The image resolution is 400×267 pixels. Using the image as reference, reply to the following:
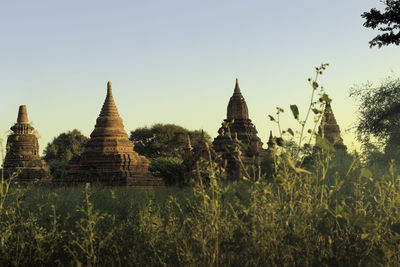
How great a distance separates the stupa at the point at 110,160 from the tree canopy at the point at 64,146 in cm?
2813

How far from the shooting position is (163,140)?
200ft

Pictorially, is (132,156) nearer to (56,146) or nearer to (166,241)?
(166,241)

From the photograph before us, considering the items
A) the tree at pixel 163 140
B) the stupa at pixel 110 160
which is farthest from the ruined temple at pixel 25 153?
the tree at pixel 163 140

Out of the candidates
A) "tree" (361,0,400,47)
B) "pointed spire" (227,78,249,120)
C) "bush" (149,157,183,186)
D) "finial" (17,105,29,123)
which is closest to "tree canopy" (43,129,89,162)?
"finial" (17,105,29,123)

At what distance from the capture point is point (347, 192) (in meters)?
12.8

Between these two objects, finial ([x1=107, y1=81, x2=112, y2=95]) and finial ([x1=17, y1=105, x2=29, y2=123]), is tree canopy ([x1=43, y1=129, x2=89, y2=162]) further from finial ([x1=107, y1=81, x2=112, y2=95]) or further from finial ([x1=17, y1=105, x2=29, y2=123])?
finial ([x1=107, y1=81, x2=112, y2=95])

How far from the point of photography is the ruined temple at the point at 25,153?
3588 centimetres

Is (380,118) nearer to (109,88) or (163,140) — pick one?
(109,88)

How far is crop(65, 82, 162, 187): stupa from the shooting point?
98.4 feet

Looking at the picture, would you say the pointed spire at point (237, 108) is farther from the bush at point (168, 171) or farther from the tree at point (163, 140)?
the tree at point (163, 140)

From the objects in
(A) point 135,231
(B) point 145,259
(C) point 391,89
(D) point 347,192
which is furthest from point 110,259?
(C) point 391,89

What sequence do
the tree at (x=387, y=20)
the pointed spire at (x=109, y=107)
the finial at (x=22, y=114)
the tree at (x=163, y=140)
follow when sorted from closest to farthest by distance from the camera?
the tree at (x=387, y=20), the pointed spire at (x=109, y=107), the finial at (x=22, y=114), the tree at (x=163, y=140)

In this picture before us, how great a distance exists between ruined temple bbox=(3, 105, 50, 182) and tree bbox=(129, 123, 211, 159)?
2393 cm

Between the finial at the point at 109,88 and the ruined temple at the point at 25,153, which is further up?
the finial at the point at 109,88
